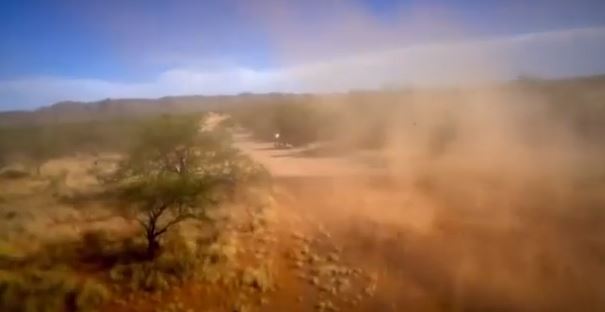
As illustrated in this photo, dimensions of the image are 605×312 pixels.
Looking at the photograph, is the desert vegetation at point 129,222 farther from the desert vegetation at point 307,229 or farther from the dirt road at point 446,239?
the dirt road at point 446,239

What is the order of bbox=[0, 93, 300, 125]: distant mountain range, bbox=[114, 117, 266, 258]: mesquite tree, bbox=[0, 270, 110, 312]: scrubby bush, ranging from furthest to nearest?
bbox=[0, 93, 300, 125]: distant mountain range, bbox=[114, 117, 266, 258]: mesquite tree, bbox=[0, 270, 110, 312]: scrubby bush

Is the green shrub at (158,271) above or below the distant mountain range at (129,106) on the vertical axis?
below

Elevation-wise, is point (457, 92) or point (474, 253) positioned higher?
point (457, 92)

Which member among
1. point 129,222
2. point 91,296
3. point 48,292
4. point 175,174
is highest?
point 175,174

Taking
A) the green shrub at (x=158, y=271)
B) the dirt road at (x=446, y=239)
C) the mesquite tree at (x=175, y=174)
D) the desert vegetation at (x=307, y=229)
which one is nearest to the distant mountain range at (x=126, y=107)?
the desert vegetation at (x=307, y=229)

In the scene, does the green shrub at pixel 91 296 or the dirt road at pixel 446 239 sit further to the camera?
the dirt road at pixel 446 239

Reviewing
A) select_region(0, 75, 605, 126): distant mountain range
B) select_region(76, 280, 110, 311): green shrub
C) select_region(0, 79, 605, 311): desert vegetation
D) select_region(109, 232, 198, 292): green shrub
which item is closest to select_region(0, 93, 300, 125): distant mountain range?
select_region(0, 75, 605, 126): distant mountain range

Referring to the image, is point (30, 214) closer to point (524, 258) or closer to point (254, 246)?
point (254, 246)

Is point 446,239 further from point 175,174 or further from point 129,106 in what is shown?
point 129,106

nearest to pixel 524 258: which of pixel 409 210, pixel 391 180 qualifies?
pixel 409 210

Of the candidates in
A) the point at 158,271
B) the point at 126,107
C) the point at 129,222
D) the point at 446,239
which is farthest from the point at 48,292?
the point at 126,107

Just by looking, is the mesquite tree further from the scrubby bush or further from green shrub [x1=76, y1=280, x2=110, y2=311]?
the scrubby bush
